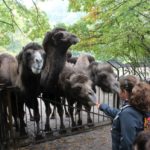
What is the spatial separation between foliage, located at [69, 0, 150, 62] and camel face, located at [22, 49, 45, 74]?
3.53 meters

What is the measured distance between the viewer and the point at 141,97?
12.3 ft

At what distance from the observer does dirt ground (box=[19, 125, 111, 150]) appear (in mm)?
6705

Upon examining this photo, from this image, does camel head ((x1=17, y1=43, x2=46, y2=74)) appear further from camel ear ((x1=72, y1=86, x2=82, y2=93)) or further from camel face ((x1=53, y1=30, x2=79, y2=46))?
camel ear ((x1=72, y1=86, x2=82, y2=93))

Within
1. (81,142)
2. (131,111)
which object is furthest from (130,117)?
(81,142)

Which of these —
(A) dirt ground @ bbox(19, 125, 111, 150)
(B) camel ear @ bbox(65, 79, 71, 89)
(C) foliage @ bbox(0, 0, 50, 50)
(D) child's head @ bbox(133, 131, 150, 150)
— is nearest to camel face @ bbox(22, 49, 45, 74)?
(B) camel ear @ bbox(65, 79, 71, 89)

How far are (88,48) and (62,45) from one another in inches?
177

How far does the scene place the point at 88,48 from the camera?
461 inches

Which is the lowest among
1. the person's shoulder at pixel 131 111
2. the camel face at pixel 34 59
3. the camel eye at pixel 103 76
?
the person's shoulder at pixel 131 111

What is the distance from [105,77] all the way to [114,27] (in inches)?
105

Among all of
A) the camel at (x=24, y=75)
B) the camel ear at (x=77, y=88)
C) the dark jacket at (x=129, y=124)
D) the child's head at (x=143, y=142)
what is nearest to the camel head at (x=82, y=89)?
the camel ear at (x=77, y=88)

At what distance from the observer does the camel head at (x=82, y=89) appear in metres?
6.59

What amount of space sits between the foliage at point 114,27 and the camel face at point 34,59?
353cm

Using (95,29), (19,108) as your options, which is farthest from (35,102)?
(95,29)

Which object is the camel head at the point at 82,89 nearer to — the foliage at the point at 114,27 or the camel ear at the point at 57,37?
the camel ear at the point at 57,37
